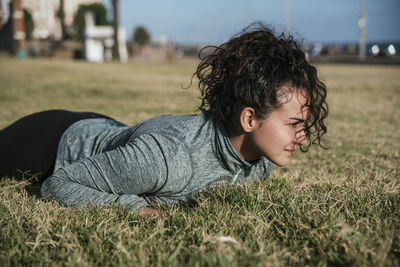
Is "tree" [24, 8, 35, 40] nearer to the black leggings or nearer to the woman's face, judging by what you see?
the black leggings

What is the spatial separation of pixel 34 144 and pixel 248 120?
5.55 ft

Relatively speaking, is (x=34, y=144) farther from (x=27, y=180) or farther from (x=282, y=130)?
(x=282, y=130)

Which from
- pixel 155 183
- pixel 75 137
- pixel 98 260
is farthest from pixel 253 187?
pixel 75 137

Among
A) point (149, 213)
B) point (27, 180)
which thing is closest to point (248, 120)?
point (149, 213)

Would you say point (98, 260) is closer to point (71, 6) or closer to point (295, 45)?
point (295, 45)

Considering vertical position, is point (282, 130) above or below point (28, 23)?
below

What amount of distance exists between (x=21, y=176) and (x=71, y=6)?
6351 inches

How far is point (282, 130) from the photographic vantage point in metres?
2.34

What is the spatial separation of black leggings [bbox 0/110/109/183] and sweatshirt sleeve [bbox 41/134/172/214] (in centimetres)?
61

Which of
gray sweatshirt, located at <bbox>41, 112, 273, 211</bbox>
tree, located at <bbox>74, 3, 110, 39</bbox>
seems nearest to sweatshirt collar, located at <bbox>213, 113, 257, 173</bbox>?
gray sweatshirt, located at <bbox>41, 112, 273, 211</bbox>

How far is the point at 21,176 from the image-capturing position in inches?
123

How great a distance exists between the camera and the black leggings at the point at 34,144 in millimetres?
3000

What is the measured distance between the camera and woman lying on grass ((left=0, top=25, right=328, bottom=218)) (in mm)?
2281

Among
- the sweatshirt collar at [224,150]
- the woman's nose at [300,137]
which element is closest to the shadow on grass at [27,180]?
the sweatshirt collar at [224,150]
